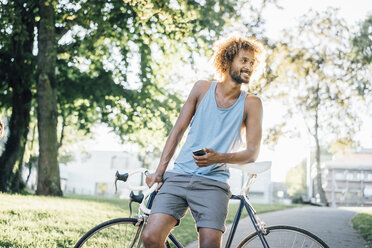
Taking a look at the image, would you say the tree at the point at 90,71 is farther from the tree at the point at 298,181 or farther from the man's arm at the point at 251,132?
the tree at the point at 298,181

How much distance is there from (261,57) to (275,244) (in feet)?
4.21

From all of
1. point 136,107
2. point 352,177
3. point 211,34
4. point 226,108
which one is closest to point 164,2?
point 211,34

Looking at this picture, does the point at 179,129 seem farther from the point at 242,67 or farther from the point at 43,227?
the point at 43,227

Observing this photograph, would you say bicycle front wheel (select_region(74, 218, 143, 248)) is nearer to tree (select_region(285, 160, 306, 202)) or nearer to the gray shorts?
the gray shorts

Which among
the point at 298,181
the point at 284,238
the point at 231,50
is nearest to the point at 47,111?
the point at 231,50

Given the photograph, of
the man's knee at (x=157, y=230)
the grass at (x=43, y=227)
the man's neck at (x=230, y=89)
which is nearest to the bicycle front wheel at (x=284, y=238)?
the man's knee at (x=157, y=230)

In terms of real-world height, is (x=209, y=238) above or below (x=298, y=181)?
below

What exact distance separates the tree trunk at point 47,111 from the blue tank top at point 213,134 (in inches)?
496

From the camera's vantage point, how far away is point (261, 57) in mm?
3225

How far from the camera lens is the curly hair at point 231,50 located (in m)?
3.20

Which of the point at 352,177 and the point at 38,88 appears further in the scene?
the point at 352,177

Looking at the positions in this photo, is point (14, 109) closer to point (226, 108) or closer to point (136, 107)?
point (136, 107)

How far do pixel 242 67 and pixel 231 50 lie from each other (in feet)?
0.57

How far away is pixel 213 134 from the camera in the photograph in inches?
118
